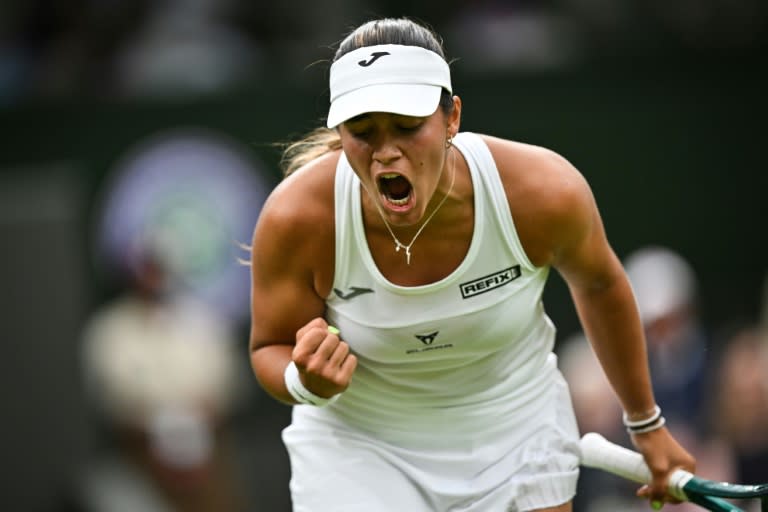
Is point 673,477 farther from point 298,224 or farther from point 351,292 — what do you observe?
point 298,224

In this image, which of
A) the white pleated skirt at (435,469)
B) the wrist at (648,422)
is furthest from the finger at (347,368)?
the wrist at (648,422)

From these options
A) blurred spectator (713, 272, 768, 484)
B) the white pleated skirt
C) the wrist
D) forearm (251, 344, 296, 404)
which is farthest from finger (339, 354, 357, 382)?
blurred spectator (713, 272, 768, 484)

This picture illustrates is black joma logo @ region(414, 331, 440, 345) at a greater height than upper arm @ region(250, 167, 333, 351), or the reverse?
upper arm @ region(250, 167, 333, 351)

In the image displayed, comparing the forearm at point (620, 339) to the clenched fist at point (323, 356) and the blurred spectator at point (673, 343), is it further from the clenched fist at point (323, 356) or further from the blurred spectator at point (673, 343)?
the blurred spectator at point (673, 343)

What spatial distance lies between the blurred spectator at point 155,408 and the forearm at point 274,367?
16.8 feet

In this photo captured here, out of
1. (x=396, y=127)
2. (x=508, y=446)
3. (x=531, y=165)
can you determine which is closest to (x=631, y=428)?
(x=508, y=446)

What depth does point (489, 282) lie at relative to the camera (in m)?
4.32

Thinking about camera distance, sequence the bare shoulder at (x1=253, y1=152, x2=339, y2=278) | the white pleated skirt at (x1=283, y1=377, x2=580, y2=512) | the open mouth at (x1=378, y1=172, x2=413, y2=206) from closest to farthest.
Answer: the open mouth at (x1=378, y1=172, x2=413, y2=206), the bare shoulder at (x1=253, y1=152, x2=339, y2=278), the white pleated skirt at (x1=283, y1=377, x2=580, y2=512)

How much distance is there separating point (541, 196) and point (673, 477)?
109cm

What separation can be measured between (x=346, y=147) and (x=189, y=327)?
19.0ft

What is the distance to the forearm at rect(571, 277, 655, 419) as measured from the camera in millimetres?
4566

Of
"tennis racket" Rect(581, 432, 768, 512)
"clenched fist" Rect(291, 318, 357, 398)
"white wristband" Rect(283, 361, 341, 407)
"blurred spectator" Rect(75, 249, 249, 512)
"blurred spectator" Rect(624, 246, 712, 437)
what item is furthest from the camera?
"blurred spectator" Rect(75, 249, 249, 512)

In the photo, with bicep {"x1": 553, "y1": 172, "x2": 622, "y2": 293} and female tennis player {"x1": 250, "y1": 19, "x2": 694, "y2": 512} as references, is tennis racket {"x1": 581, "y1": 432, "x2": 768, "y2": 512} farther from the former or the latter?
bicep {"x1": 553, "y1": 172, "x2": 622, "y2": 293}

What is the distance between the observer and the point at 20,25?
12.2m
